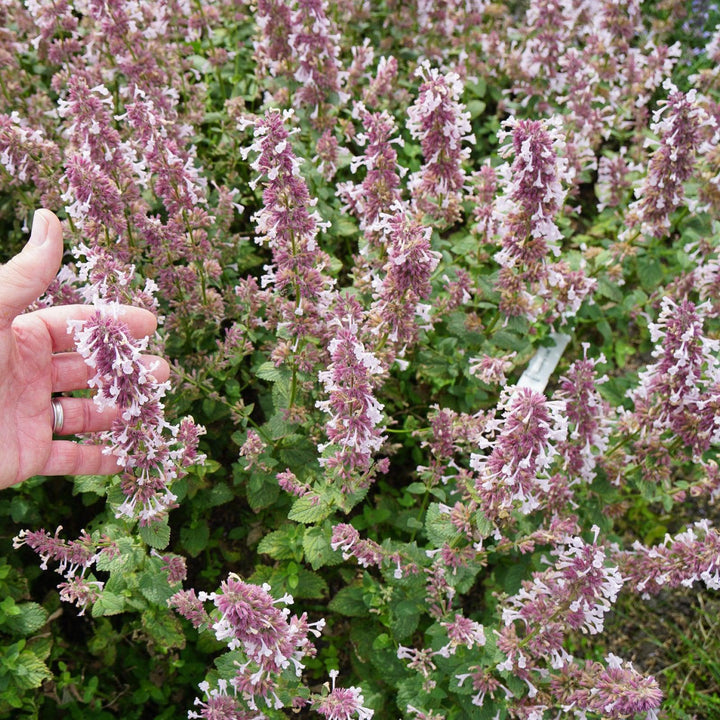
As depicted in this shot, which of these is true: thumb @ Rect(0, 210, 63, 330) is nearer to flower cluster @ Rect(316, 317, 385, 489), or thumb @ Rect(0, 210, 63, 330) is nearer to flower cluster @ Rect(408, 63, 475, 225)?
flower cluster @ Rect(316, 317, 385, 489)

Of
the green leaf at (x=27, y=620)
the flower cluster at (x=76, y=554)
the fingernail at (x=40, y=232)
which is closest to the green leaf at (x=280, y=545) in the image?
the flower cluster at (x=76, y=554)

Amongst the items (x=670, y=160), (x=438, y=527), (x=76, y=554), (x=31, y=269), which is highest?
(x=670, y=160)

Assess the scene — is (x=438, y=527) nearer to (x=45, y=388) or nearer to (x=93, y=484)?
(x=93, y=484)

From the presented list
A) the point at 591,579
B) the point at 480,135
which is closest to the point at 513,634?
the point at 591,579

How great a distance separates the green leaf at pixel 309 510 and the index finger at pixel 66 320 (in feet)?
3.37

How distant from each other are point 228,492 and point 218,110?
314 cm

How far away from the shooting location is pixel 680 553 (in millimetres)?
3586

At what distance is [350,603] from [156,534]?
1.18m

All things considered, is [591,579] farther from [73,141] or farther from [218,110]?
[218,110]

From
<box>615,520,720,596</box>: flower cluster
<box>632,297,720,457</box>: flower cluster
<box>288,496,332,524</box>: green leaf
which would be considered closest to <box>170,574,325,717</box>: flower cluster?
<box>288,496,332,524</box>: green leaf

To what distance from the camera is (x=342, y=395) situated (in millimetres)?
3035

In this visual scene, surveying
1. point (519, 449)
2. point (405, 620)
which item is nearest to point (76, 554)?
point (405, 620)

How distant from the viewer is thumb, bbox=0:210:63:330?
2992 millimetres

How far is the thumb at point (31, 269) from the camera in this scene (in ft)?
9.82
